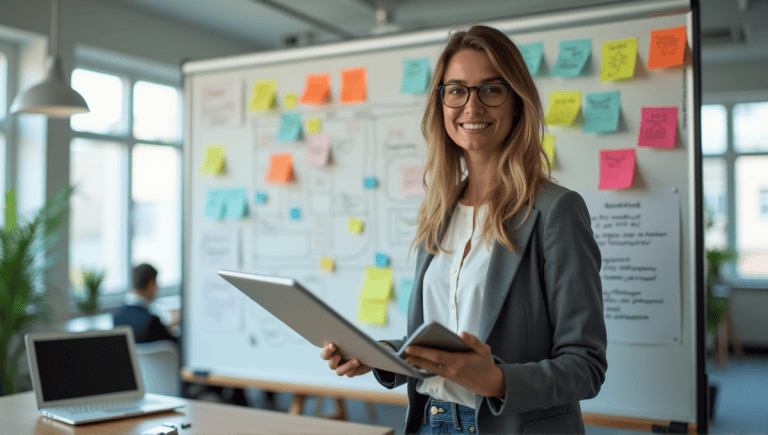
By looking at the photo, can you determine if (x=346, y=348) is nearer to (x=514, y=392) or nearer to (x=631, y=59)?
(x=514, y=392)

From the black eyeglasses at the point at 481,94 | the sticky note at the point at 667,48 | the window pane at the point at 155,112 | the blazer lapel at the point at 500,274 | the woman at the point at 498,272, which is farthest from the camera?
the window pane at the point at 155,112

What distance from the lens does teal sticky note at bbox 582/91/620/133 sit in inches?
86.0

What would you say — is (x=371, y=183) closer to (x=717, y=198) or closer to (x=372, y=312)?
(x=372, y=312)

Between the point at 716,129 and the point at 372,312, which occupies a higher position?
the point at 716,129

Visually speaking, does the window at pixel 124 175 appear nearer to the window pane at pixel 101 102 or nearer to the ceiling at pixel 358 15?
the window pane at pixel 101 102

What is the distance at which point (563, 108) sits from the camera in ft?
7.40

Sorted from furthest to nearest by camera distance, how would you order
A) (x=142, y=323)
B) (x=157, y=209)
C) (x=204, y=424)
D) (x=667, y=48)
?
(x=157, y=209)
(x=142, y=323)
(x=667, y=48)
(x=204, y=424)

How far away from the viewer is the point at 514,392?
119cm

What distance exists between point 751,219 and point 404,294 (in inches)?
258

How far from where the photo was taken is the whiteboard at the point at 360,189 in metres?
2.11

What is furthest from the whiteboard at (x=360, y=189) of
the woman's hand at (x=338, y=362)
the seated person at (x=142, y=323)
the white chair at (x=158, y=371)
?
the woman's hand at (x=338, y=362)

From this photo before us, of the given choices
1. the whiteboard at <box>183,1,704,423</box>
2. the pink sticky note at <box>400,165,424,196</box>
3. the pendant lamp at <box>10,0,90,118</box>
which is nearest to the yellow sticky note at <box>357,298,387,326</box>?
the whiteboard at <box>183,1,704,423</box>

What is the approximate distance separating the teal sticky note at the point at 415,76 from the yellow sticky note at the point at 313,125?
0.42 metres

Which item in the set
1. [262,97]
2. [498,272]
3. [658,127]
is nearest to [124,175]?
[262,97]
